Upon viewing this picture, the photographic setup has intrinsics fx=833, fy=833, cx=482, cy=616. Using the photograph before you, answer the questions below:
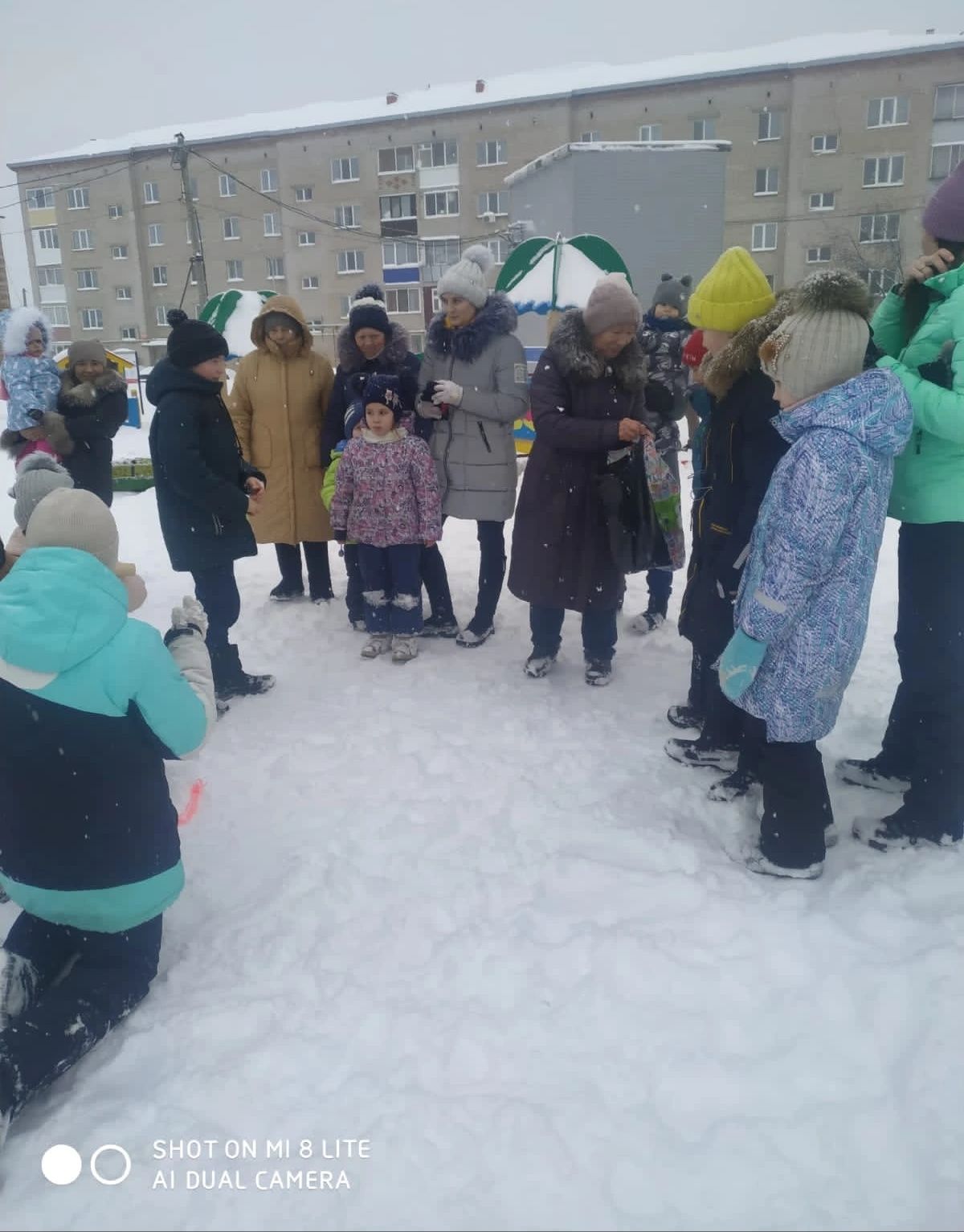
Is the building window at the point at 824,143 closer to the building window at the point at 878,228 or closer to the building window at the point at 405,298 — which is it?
the building window at the point at 878,228

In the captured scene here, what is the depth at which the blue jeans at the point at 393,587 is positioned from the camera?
15.1 ft

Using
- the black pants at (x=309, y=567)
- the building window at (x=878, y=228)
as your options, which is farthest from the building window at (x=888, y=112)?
the black pants at (x=309, y=567)

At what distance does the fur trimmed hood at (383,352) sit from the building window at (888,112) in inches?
1355

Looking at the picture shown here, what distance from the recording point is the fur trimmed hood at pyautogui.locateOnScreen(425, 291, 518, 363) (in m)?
4.42

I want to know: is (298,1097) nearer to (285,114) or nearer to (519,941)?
(519,941)

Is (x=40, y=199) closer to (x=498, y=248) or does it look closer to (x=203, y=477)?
(x=498, y=248)

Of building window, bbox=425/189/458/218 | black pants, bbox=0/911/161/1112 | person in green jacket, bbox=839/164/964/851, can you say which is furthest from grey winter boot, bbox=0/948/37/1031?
building window, bbox=425/189/458/218

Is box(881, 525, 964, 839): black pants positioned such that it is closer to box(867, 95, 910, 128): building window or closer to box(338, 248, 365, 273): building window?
box(867, 95, 910, 128): building window

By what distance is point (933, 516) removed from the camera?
8.74ft

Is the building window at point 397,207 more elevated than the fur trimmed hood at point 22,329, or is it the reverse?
the building window at point 397,207

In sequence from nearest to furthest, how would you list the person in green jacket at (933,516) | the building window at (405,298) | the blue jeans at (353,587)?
the person in green jacket at (933,516) < the blue jeans at (353,587) < the building window at (405,298)

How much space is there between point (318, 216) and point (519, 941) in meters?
40.2

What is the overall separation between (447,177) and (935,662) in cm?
3773

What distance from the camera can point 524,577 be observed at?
13.8 feet
